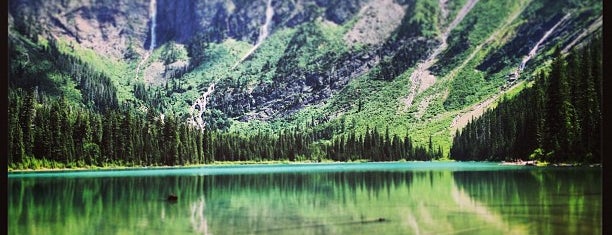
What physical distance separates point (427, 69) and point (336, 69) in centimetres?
2663

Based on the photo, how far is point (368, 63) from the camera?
182125 mm

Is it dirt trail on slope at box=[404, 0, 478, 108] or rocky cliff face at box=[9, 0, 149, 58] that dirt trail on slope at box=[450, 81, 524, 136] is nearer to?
dirt trail on slope at box=[404, 0, 478, 108]

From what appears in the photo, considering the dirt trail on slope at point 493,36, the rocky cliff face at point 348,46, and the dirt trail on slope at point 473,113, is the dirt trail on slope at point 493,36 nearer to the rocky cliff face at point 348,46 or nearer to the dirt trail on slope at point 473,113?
the rocky cliff face at point 348,46

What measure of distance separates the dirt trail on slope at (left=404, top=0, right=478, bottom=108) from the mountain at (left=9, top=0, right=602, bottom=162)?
469mm

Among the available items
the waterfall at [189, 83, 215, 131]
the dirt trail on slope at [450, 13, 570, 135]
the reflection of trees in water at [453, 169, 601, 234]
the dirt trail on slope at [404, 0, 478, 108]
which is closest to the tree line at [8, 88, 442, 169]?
the dirt trail on slope at [450, 13, 570, 135]

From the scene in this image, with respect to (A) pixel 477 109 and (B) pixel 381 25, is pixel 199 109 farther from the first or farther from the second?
(B) pixel 381 25

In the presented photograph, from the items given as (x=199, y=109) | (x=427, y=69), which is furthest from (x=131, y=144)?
(x=427, y=69)

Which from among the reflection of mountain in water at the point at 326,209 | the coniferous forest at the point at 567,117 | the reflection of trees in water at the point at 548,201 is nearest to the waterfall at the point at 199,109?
the coniferous forest at the point at 567,117

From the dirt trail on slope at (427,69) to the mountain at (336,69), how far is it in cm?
47

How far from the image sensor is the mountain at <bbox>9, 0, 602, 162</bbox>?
5281 inches

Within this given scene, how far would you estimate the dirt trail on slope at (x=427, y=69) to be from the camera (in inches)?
6084

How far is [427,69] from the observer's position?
16800cm

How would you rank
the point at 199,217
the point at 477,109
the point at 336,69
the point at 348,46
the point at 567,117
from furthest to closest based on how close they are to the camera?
the point at 348,46 → the point at 336,69 → the point at 477,109 → the point at 567,117 → the point at 199,217

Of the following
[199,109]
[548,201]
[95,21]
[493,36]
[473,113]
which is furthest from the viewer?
[95,21]
